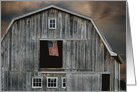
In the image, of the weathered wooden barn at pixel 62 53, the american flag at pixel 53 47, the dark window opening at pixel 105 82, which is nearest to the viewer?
the weathered wooden barn at pixel 62 53

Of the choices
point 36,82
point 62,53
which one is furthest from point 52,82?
point 62,53

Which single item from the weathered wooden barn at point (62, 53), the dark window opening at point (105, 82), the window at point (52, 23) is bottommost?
the dark window opening at point (105, 82)

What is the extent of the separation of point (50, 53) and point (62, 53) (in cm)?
135

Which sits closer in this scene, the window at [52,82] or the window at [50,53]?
the window at [52,82]

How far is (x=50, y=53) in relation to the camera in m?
30.7

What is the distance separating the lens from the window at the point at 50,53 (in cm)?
3059

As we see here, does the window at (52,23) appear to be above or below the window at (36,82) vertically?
above

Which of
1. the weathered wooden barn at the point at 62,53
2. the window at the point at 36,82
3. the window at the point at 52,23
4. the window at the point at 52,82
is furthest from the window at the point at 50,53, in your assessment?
the window at the point at 36,82

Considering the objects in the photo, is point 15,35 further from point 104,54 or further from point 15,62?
point 104,54

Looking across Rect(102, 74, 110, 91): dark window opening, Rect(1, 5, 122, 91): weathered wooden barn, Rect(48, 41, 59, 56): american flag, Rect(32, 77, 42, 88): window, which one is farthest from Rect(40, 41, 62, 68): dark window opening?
Rect(102, 74, 110, 91): dark window opening

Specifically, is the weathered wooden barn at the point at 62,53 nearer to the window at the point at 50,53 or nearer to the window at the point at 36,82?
the window at the point at 36,82

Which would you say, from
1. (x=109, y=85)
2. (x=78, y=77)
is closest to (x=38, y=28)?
(x=78, y=77)

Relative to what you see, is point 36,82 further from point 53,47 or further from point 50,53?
point 53,47

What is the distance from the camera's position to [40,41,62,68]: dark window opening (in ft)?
100
